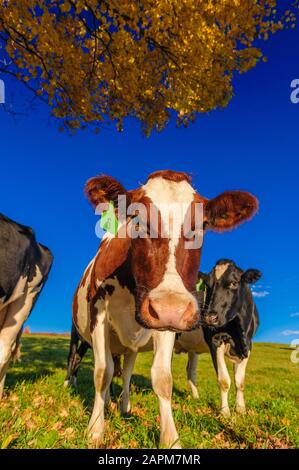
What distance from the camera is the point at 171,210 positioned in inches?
137

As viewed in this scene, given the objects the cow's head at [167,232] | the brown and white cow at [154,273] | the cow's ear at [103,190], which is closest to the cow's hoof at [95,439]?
the brown and white cow at [154,273]

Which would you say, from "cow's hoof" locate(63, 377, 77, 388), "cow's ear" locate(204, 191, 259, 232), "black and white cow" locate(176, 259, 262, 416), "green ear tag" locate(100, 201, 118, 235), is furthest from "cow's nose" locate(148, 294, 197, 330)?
"cow's hoof" locate(63, 377, 77, 388)

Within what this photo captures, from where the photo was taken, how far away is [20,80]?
8.18 meters

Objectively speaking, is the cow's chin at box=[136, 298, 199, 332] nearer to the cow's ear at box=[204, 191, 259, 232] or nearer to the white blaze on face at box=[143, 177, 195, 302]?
the white blaze on face at box=[143, 177, 195, 302]

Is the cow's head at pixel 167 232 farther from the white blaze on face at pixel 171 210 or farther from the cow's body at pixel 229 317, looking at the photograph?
the cow's body at pixel 229 317

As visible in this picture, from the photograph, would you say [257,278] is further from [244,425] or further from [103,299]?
[103,299]

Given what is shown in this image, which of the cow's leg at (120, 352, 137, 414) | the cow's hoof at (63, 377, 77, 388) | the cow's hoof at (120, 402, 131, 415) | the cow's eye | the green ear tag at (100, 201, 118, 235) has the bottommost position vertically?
the cow's hoof at (63, 377, 77, 388)

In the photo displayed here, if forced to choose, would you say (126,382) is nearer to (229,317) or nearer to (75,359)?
(229,317)

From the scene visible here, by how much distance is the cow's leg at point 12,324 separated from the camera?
16.6 feet

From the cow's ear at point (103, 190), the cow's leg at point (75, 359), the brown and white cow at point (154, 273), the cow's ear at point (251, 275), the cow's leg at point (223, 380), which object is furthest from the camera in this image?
the cow's leg at point (75, 359)

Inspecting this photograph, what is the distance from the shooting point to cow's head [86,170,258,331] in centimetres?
290

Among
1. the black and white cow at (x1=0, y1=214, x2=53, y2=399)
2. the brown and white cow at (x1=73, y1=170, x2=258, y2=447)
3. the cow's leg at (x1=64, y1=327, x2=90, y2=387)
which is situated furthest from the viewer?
the cow's leg at (x1=64, y1=327, x2=90, y2=387)

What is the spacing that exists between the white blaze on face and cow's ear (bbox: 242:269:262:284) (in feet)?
12.4

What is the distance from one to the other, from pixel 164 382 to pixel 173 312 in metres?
1.24
